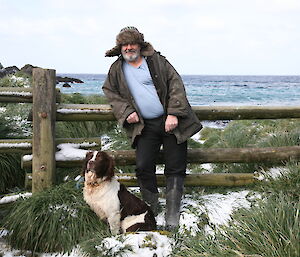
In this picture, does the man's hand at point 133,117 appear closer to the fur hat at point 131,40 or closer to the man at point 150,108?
the man at point 150,108

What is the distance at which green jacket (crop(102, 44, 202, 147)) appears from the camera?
173 inches

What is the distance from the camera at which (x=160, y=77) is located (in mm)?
4406

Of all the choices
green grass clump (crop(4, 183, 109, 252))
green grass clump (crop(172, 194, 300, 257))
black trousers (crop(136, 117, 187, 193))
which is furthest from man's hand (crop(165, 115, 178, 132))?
green grass clump (crop(172, 194, 300, 257))

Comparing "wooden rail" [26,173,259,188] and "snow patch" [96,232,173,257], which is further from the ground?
"wooden rail" [26,173,259,188]

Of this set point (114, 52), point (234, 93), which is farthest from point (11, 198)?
point (234, 93)

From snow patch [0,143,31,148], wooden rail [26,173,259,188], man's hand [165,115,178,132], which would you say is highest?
man's hand [165,115,178,132]

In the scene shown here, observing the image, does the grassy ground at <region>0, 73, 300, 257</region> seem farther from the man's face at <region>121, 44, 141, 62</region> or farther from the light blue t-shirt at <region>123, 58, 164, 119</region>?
the man's face at <region>121, 44, 141, 62</region>

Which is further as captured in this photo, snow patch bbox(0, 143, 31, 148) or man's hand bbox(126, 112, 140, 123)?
snow patch bbox(0, 143, 31, 148)

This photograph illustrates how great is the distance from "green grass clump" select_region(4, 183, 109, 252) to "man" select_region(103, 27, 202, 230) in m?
0.77

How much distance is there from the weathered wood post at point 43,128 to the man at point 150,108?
0.70m

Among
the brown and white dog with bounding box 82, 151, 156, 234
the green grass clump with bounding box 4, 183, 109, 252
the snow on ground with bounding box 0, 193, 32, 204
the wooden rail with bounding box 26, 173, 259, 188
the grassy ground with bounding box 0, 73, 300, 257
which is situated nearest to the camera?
the grassy ground with bounding box 0, 73, 300, 257

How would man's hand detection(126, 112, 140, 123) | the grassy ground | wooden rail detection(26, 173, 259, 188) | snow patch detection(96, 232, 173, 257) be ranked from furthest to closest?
wooden rail detection(26, 173, 259, 188)
man's hand detection(126, 112, 140, 123)
snow patch detection(96, 232, 173, 257)
the grassy ground

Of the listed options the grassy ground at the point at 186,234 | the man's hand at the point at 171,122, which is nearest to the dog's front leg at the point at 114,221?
the grassy ground at the point at 186,234

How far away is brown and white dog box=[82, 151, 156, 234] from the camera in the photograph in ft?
13.2
